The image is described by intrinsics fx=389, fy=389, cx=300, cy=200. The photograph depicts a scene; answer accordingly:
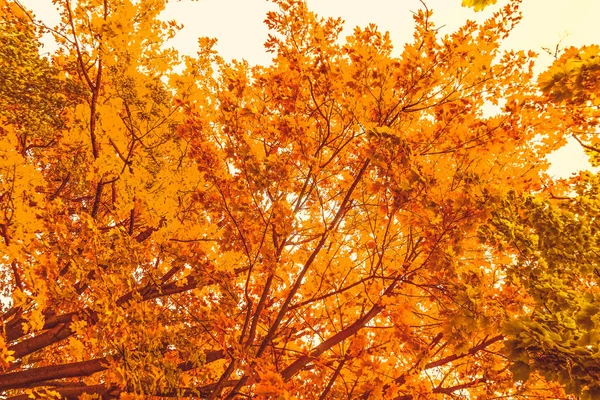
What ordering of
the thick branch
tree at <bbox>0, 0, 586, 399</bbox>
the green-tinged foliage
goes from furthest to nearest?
the thick branch → tree at <bbox>0, 0, 586, 399</bbox> → the green-tinged foliage

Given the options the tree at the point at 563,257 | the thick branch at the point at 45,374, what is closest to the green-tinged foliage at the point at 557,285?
the tree at the point at 563,257

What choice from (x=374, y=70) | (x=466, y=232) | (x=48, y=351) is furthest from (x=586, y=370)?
(x=48, y=351)

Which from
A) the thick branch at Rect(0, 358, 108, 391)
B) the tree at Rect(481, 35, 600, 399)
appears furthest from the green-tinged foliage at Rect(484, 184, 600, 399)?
the thick branch at Rect(0, 358, 108, 391)

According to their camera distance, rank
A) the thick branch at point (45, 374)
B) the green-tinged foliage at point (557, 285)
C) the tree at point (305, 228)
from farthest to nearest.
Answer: the thick branch at point (45, 374) → the tree at point (305, 228) → the green-tinged foliage at point (557, 285)

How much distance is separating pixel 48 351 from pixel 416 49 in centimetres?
683

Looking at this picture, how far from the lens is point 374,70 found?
3.42m

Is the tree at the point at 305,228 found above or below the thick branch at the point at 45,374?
above

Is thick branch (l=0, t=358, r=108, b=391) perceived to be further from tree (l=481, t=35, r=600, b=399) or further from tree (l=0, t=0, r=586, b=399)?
tree (l=481, t=35, r=600, b=399)

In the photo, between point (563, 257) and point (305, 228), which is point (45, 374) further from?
point (563, 257)

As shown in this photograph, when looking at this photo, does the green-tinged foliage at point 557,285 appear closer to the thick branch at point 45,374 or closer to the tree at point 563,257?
the tree at point 563,257

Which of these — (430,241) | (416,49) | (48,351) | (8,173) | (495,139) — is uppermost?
(416,49)

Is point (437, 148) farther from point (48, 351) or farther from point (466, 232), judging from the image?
point (48, 351)

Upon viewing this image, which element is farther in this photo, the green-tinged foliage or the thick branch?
the thick branch

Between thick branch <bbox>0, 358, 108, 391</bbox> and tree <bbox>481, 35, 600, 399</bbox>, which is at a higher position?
tree <bbox>481, 35, 600, 399</bbox>
